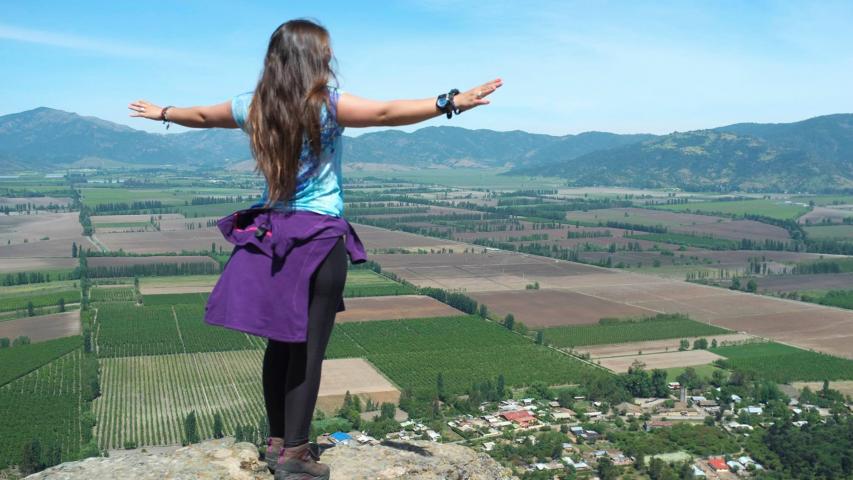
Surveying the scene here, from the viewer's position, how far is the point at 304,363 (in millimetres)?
4539

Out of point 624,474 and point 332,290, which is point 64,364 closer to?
point 624,474

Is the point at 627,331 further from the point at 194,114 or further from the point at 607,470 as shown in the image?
the point at 194,114

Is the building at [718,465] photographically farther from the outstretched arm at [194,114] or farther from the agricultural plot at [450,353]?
the outstretched arm at [194,114]

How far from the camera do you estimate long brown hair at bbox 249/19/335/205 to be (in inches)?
165

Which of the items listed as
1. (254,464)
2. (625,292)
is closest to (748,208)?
(625,292)

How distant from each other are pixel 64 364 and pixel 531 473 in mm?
27047

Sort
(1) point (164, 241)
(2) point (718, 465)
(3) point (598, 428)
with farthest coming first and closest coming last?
1. (1) point (164, 241)
2. (3) point (598, 428)
3. (2) point (718, 465)

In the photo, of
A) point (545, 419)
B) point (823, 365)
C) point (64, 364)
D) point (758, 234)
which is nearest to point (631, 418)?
point (545, 419)

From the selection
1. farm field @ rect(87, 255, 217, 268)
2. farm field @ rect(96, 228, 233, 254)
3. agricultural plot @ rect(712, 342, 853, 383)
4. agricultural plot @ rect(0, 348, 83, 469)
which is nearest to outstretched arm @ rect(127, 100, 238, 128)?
agricultural plot @ rect(0, 348, 83, 469)

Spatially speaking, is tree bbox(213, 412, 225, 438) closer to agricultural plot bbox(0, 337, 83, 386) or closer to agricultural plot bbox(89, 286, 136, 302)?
agricultural plot bbox(0, 337, 83, 386)

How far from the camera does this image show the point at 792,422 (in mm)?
37531

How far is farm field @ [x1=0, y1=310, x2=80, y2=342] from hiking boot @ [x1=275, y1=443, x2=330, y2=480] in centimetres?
5033

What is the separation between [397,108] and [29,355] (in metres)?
47.9

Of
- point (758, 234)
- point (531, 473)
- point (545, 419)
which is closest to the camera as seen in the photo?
point (531, 473)
